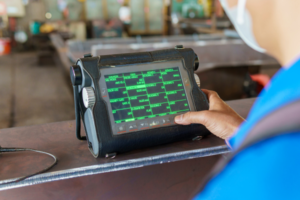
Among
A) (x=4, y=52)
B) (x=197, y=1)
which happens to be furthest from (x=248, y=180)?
(x=197, y=1)

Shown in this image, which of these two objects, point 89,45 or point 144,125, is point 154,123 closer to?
point 144,125

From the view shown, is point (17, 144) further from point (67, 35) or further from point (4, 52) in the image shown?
point (4, 52)

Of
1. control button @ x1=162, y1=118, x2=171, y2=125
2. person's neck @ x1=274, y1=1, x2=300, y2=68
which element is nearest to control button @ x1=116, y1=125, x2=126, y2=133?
control button @ x1=162, y1=118, x2=171, y2=125

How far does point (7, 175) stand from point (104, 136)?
23 cm

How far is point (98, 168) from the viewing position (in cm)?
Answer: 65

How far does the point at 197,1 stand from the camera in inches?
433

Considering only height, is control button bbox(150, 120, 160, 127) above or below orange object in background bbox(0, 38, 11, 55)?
above

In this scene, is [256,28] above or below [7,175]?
above

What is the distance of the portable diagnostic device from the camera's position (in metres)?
0.65

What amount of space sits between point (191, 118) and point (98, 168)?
0.26 metres

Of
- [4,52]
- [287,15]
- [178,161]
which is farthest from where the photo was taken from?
[4,52]

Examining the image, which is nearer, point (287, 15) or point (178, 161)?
point (287, 15)

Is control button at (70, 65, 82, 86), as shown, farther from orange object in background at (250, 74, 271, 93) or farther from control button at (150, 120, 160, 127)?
orange object in background at (250, 74, 271, 93)

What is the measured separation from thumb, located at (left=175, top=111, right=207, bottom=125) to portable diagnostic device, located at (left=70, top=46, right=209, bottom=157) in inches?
0.7
